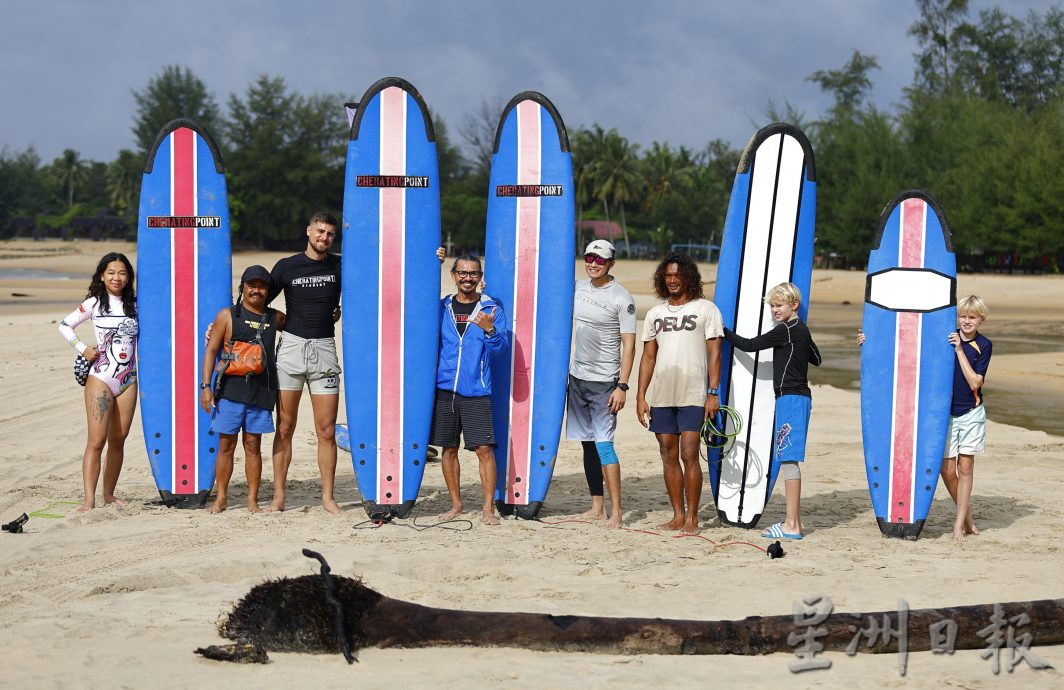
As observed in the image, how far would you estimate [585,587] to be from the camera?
4.14 meters

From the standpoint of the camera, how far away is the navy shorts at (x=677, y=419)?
5082 millimetres

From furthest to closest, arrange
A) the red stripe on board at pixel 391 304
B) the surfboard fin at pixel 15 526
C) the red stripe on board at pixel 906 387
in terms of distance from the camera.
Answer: the red stripe on board at pixel 391 304 < the red stripe on board at pixel 906 387 < the surfboard fin at pixel 15 526

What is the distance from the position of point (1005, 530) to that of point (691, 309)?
6.25 feet

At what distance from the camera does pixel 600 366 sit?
17.4ft

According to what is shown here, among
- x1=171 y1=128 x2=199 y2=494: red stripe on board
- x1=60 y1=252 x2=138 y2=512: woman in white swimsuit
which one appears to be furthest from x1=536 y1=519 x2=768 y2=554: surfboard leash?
x1=60 y1=252 x2=138 y2=512: woman in white swimsuit

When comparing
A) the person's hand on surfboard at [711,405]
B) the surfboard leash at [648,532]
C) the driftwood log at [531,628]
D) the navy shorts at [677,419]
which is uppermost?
the person's hand on surfboard at [711,405]

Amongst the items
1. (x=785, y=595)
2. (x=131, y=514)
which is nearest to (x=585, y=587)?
(x=785, y=595)

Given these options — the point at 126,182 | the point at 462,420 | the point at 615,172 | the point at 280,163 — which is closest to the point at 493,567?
the point at 462,420

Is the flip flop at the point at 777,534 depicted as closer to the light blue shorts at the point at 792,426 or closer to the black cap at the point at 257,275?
the light blue shorts at the point at 792,426

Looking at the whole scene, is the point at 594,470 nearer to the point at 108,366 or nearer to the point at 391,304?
the point at 391,304

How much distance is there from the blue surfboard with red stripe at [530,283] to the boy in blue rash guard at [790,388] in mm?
1137

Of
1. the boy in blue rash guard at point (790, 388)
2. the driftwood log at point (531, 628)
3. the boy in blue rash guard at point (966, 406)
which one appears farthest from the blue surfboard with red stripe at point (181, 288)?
the boy in blue rash guard at point (966, 406)

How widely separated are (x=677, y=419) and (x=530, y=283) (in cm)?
115

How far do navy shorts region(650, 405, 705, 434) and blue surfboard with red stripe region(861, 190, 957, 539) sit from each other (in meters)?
0.84
